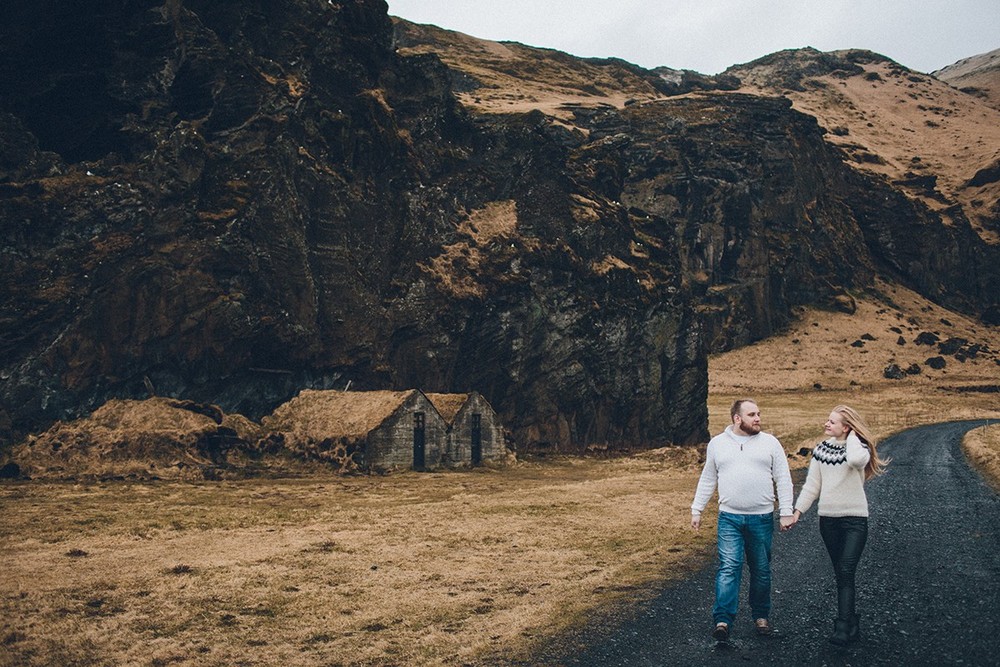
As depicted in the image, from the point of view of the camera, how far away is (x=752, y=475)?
33.0ft

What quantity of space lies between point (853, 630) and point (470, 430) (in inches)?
1487

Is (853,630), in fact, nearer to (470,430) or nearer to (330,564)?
(330,564)

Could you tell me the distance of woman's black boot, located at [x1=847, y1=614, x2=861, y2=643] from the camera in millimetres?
9875

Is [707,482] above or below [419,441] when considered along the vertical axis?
above

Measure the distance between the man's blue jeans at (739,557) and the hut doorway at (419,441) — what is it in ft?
114

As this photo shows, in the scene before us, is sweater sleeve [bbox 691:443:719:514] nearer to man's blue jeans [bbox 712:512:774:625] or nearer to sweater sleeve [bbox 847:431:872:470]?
man's blue jeans [bbox 712:512:774:625]

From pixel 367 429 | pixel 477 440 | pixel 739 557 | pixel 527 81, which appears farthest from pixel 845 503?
pixel 527 81

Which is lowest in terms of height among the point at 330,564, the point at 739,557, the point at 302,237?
the point at 330,564

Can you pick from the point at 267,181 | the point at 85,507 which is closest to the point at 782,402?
the point at 267,181

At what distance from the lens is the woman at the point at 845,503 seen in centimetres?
984

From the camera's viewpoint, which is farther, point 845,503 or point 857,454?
point 845,503

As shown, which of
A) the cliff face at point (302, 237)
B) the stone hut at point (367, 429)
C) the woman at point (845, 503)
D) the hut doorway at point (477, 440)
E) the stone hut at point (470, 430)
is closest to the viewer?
the woman at point (845, 503)

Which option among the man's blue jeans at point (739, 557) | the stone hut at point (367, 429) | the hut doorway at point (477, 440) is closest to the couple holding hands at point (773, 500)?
the man's blue jeans at point (739, 557)

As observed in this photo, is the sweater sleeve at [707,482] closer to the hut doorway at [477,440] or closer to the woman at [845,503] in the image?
the woman at [845,503]
